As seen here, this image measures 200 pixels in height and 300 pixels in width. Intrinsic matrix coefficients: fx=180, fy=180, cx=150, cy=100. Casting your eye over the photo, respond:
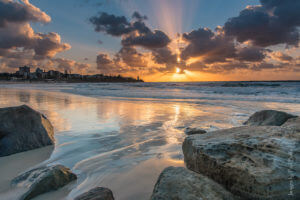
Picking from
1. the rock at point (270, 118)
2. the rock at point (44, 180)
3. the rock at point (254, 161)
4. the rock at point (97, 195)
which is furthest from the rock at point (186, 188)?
the rock at point (270, 118)

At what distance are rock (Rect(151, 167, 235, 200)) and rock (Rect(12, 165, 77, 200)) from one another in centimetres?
110

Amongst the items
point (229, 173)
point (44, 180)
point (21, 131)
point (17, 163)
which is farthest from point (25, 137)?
point (229, 173)

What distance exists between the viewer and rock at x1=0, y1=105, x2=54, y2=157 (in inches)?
113

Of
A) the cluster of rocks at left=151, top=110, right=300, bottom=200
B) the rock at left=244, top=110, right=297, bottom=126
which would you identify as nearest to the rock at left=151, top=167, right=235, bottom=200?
the cluster of rocks at left=151, top=110, right=300, bottom=200

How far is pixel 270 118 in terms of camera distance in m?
4.17

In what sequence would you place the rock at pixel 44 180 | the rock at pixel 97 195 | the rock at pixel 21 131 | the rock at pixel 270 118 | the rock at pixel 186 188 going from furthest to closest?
the rock at pixel 270 118, the rock at pixel 21 131, the rock at pixel 44 180, the rock at pixel 97 195, the rock at pixel 186 188

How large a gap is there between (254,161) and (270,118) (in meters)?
3.12

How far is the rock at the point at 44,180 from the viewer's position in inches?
70.6

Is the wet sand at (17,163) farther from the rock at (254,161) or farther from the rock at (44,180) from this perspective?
the rock at (254,161)

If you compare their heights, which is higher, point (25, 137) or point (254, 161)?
point (254, 161)

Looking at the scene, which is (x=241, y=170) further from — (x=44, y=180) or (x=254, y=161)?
(x=44, y=180)

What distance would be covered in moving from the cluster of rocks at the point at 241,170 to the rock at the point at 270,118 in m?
2.25

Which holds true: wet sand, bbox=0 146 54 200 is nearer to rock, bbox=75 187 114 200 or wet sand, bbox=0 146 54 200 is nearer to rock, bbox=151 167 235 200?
rock, bbox=75 187 114 200

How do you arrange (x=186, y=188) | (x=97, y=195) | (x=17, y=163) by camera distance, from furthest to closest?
(x=17, y=163), (x=97, y=195), (x=186, y=188)
